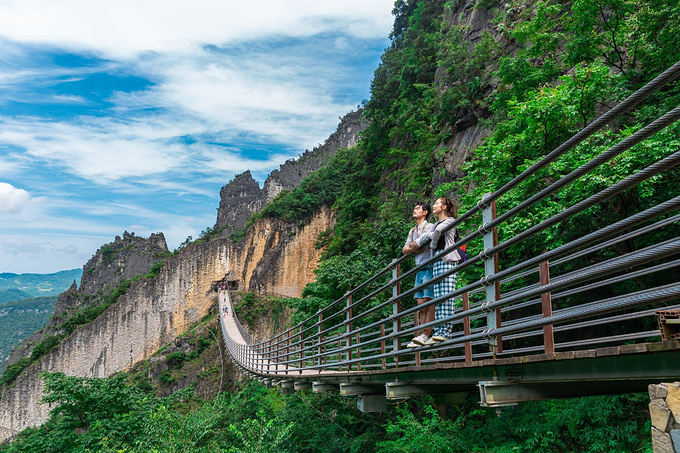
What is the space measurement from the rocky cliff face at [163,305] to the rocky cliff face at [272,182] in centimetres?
1837

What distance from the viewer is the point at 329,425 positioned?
9.02 m

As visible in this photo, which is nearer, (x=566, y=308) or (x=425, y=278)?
(x=566, y=308)

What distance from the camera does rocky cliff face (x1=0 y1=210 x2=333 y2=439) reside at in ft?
99.3

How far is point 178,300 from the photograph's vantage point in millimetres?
32719

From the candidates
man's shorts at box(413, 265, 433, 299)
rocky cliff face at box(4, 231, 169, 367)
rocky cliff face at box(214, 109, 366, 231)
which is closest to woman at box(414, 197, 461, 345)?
man's shorts at box(413, 265, 433, 299)

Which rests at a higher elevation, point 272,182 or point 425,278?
point 272,182

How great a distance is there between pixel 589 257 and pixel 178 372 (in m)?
23.3

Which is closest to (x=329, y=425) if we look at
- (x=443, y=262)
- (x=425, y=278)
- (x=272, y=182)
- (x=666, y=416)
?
(x=425, y=278)

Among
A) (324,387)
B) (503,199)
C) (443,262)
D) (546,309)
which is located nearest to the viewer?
(546,309)

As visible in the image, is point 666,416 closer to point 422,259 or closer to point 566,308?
point 566,308

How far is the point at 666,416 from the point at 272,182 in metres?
54.9

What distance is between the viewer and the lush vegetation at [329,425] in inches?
220

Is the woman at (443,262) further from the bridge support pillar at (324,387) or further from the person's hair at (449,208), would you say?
the bridge support pillar at (324,387)

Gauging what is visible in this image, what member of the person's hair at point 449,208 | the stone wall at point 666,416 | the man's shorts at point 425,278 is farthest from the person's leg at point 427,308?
the stone wall at point 666,416
